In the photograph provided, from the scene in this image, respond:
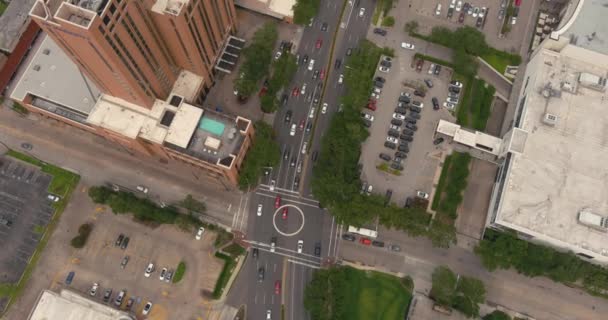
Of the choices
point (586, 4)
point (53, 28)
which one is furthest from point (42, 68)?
point (586, 4)

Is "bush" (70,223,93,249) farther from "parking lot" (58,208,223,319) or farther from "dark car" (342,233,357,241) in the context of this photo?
"dark car" (342,233,357,241)

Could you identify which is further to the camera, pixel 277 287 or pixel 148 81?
pixel 277 287

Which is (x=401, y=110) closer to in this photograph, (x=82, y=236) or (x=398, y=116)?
(x=398, y=116)

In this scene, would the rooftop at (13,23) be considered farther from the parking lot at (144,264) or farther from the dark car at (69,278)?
the dark car at (69,278)

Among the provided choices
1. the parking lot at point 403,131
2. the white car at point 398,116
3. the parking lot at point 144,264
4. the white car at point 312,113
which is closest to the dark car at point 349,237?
the parking lot at point 403,131

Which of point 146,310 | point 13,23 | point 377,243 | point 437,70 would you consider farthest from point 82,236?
point 437,70
